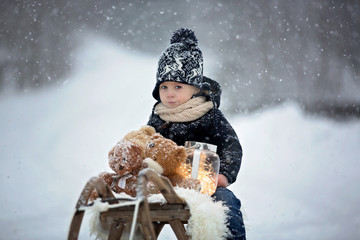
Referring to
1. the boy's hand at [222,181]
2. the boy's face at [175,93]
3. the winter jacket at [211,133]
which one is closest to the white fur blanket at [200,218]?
the boy's hand at [222,181]

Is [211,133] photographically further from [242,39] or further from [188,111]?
[242,39]

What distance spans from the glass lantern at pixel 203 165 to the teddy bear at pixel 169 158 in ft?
0.17

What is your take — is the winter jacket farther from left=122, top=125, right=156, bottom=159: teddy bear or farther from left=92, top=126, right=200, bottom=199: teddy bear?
left=92, top=126, right=200, bottom=199: teddy bear

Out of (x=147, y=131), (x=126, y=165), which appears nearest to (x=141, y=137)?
(x=147, y=131)

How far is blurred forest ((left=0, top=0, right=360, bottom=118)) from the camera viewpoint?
97.7 inches

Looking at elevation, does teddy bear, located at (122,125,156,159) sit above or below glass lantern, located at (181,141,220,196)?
above

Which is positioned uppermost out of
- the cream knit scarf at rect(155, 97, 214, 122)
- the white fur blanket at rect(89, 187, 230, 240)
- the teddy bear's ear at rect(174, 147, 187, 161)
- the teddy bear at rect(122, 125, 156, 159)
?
Result: the cream knit scarf at rect(155, 97, 214, 122)

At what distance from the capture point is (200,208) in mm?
994

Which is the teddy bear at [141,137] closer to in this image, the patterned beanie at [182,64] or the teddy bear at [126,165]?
the teddy bear at [126,165]

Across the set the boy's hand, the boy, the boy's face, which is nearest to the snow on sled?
the boy's hand

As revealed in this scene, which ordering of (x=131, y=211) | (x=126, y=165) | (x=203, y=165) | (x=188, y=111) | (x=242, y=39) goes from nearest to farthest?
1. (x=131, y=211)
2. (x=126, y=165)
3. (x=203, y=165)
4. (x=188, y=111)
5. (x=242, y=39)

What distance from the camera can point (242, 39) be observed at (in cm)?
277

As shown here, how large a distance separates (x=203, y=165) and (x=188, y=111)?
26 cm

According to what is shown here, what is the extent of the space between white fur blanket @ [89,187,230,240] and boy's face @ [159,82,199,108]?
0.49m
